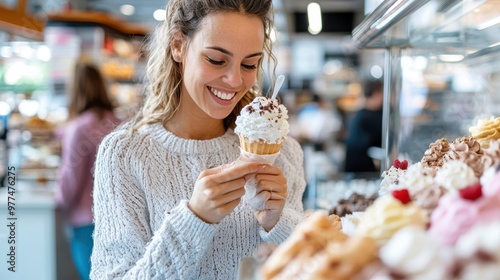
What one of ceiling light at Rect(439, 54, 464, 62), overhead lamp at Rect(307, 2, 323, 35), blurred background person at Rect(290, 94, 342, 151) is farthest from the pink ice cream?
blurred background person at Rect(290, 94, 342, 151)

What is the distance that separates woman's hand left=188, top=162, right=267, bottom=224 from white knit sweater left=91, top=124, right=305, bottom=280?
104 millimetres

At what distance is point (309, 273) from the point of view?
90 cm

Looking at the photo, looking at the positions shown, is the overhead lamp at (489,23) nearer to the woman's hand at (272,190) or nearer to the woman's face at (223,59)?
the woman's face at (223,59)

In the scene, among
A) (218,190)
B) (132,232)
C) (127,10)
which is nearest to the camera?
(218,190)

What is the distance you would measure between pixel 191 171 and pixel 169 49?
0.48 meters

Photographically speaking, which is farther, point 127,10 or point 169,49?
point 127,10

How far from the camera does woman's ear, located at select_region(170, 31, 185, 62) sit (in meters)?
1.93

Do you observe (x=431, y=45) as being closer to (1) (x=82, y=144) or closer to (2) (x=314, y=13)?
(1) (x=82, y=144)

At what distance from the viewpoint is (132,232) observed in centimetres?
175

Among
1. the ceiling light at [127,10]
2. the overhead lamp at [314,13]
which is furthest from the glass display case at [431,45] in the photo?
the ceiling light at [127,10]

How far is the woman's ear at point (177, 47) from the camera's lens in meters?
1.93

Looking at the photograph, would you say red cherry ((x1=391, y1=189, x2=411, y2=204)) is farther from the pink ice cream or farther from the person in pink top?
the person in pink top

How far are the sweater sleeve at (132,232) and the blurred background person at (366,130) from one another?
520 centimetres

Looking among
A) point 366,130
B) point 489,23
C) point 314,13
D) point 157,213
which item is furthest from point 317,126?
point 157,213
